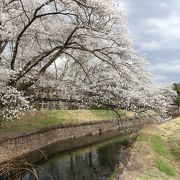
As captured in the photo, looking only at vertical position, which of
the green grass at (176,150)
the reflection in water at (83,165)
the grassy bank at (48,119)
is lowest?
the reflection in water at (83,165)

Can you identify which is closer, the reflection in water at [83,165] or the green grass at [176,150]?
the reflection in water at [83,165]

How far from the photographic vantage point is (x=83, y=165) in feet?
82.4

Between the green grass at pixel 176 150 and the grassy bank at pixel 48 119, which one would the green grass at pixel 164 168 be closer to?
the green grass at pixel 176 150

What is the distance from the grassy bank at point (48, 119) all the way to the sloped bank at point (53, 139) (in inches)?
26.1

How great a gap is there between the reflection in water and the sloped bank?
4.69ft

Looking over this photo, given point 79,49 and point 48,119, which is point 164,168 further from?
point 48,119

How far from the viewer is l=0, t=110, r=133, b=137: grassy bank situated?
29.9 metres

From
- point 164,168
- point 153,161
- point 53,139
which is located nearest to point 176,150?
point 153,161

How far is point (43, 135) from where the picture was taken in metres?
32.6

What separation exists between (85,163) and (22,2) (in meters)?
11.9

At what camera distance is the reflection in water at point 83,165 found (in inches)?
854

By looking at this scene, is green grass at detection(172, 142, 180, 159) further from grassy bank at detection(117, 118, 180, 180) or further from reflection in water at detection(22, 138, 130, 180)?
reflection in water at detection(22, 138, 130, 180)

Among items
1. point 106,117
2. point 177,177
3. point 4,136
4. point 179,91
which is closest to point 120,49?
point 177,177

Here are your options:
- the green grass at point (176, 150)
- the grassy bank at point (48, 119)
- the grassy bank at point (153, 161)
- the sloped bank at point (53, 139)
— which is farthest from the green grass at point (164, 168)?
the grassy bank at point (48, 119)
